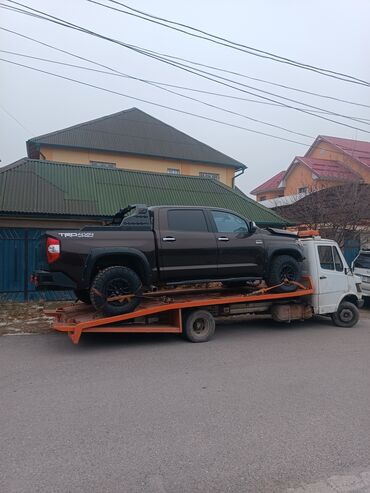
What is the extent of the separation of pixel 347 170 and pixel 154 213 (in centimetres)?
2393

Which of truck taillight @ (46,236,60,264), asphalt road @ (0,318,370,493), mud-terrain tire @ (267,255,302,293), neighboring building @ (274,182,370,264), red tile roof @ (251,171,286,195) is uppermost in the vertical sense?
red tile roof @ (251,171,286,195)

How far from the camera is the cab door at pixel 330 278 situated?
9.88 m

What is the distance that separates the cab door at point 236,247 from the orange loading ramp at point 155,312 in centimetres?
52

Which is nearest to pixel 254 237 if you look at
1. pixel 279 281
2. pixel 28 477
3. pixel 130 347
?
pixel 279 281

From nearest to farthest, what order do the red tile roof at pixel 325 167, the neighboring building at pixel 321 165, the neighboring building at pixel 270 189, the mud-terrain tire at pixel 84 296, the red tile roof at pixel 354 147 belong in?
the mud-terrain tire at pixel 84 296 → the red tile roof at pixel 325 167 → the neighboring building at pixel 321 165 → the red tile roof at pixel 354 147 → the neighboring building at pixel 270 189

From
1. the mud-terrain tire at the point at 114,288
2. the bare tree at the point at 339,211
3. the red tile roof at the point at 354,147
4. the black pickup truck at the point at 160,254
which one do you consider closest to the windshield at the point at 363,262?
the bare tree at the point at 339,211

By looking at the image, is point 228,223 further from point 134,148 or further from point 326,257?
point 134,148

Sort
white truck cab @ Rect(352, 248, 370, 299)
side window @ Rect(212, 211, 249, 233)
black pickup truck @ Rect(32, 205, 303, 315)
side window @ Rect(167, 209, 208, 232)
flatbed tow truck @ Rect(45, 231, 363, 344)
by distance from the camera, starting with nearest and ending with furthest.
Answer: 1. black pickup truck @ Rect(32, 205, 303, 315)
2. flatbed tow truck @ Rect(45, 231, 363, 344)
3. side window @ Rect(167, 209, 208, 232)
4. side window @ Rect(212, 211, 249, 233)
5. white truck cab @ Rect(352, 248, 370, 299)

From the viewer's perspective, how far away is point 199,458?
3756 millimetres

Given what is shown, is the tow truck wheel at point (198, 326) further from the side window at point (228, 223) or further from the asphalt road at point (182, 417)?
the side window at point (228, 223)

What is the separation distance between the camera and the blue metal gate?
13086 mm

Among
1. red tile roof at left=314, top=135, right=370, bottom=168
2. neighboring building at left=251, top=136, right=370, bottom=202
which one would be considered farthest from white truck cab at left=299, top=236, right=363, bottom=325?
red tile roof at left=314, top=135, right=370, bottom=168

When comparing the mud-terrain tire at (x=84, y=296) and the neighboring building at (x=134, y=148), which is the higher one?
the neighboring building at (x=134, y=148)

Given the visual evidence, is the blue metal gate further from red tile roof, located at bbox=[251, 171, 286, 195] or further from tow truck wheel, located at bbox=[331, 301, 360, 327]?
red tile roof, located at bbox=[251, 171, 286, 195]
